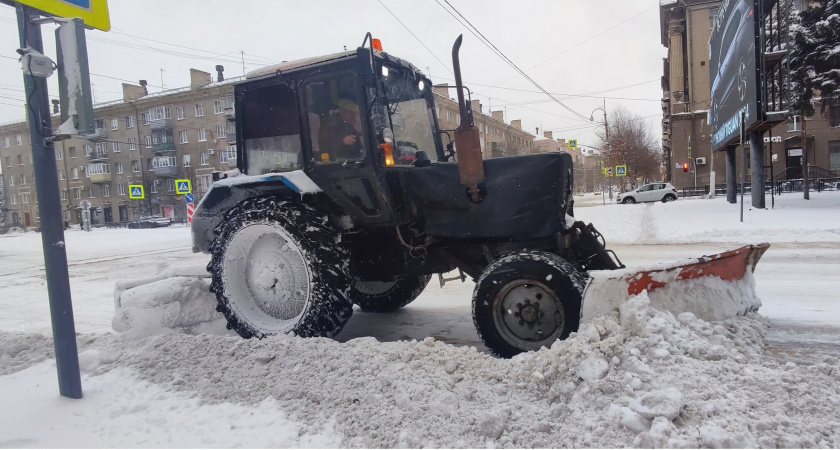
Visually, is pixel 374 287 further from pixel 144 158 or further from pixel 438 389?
pixel 144 158

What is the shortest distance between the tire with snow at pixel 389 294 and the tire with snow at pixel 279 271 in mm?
1097

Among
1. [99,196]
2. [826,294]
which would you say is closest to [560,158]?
[826,294]

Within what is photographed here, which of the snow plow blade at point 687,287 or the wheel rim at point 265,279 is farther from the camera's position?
the wheel rim at point 265,279

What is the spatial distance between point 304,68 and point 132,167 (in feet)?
176

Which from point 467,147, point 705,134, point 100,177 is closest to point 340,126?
point 467,147

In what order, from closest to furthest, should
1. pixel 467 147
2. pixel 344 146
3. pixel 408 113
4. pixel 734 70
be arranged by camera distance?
pixel 467 147 < pixel 344 146 < pixel 408 113 < pixel 734 70

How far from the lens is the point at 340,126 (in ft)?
13.2

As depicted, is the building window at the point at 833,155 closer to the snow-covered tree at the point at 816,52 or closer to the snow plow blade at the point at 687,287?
the snow-covered tree at the point at 816,52

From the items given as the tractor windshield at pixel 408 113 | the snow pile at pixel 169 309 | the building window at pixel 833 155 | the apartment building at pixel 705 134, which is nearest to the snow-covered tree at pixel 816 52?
Result: the tractor windshield at pixel 408 113

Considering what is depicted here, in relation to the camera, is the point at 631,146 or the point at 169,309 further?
the point at 631,146

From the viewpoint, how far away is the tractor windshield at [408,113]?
13.5 feet

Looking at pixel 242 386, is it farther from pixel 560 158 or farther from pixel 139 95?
pixel 139 95

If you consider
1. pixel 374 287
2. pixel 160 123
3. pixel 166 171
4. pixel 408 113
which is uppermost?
pixel 160 123

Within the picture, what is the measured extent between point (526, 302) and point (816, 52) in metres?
19.6
